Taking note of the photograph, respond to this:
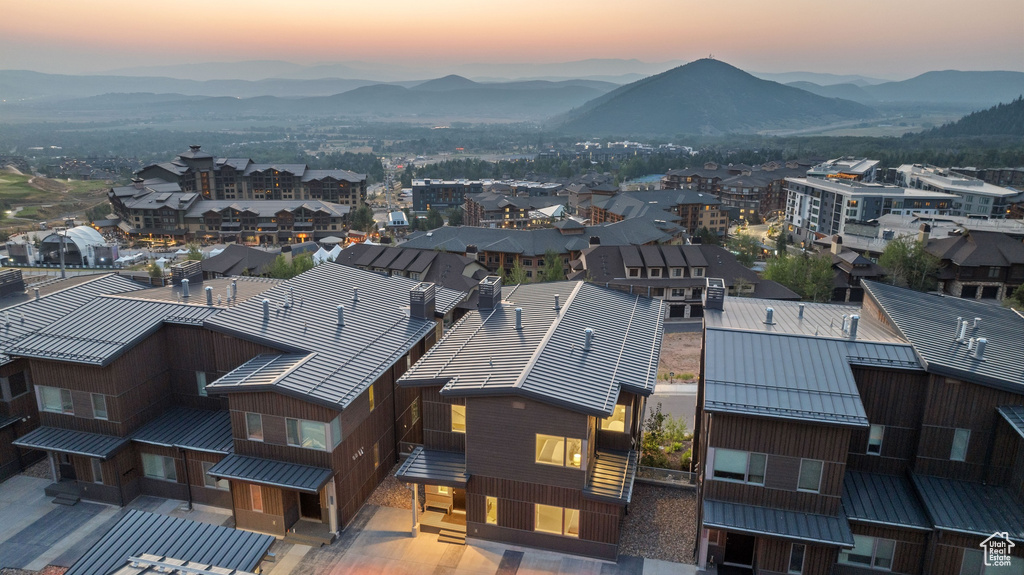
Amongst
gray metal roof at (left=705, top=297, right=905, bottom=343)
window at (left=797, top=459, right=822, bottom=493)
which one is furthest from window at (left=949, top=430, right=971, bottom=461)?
window at (left=797, top=459, right=822, bottom=493)

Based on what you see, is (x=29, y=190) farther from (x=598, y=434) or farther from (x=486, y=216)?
(x=598, y=434)

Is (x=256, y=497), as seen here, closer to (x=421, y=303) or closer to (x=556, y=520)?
(x=421, y=303)

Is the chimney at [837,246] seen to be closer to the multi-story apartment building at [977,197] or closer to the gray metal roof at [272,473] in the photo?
the multi-story apartment building at [977,197]

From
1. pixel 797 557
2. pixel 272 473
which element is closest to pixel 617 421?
pixel 797 557

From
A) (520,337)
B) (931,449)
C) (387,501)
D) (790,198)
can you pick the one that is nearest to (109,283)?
(387,501)

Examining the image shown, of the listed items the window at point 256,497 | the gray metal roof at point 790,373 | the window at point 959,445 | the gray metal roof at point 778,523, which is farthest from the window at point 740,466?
the window at point 256,497

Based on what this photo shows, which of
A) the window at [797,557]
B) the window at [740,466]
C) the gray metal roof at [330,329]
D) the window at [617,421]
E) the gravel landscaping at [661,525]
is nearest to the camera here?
the window at [797,557]
